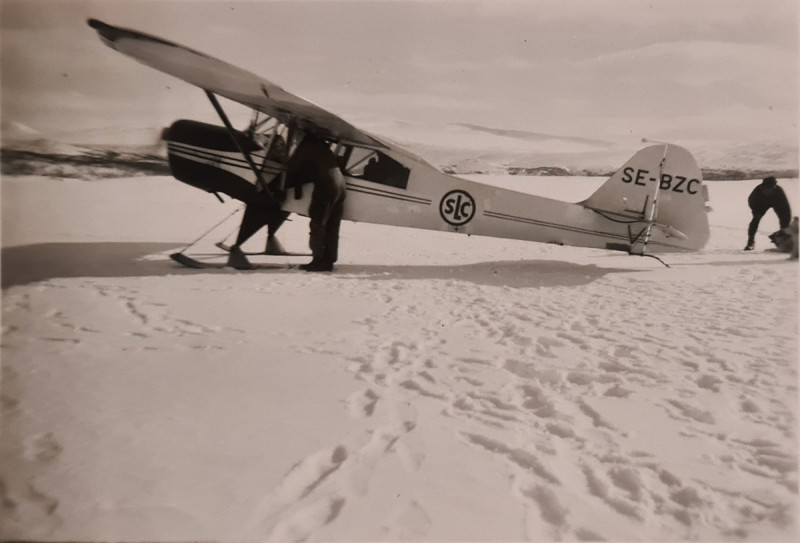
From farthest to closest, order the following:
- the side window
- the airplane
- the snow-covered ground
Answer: the side window, the airplane, the snow-covered ground

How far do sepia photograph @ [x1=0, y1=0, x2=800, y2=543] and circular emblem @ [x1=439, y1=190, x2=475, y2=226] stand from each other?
3cm

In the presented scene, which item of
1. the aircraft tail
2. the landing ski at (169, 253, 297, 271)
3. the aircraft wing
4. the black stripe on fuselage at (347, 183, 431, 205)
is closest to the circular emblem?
the black stripe on fuselage at (347, 183, 431, 205)

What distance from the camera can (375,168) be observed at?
4.95 m

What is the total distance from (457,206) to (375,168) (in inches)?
37.9

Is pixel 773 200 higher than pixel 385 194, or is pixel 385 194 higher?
pixel 773 200

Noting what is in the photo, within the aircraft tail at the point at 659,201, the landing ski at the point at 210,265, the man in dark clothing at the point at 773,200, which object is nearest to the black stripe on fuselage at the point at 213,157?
the landing ski at the point at 210,265

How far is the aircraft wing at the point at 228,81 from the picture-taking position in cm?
268

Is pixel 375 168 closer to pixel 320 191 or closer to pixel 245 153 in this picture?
pixel 320 191

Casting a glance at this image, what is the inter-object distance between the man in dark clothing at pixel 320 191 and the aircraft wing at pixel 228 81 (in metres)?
0.23

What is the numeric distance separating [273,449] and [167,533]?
40 cm

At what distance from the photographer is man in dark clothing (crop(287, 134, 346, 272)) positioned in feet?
15.0

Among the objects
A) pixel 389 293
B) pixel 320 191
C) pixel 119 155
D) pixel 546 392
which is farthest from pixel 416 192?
pixel 546 392

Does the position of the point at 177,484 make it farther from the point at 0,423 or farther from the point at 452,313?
the point at 452,313

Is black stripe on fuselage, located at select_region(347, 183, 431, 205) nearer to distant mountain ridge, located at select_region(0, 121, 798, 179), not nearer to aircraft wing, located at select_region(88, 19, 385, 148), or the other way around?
aircraft wing, located at select_region(88, 19, 385, 148)
